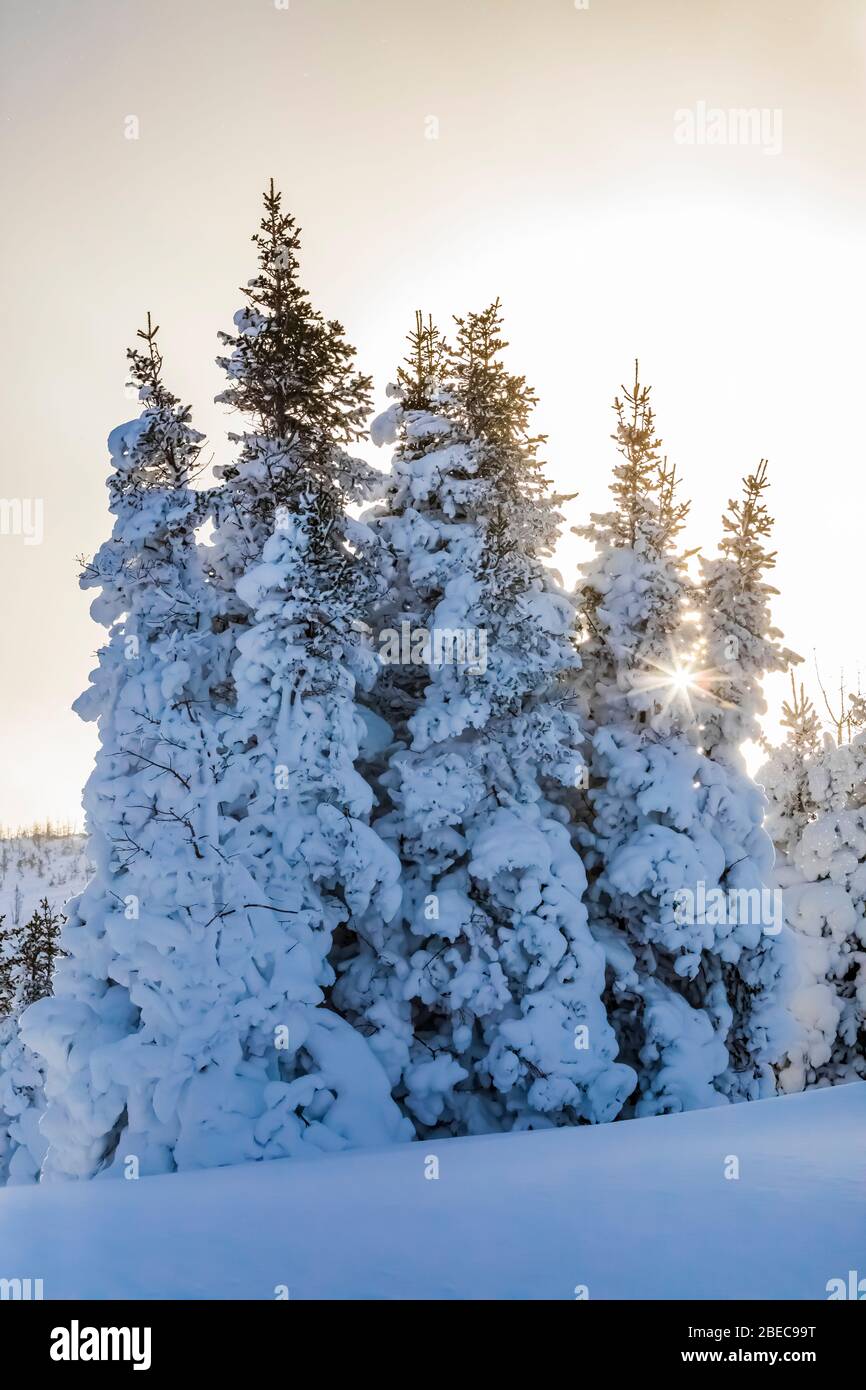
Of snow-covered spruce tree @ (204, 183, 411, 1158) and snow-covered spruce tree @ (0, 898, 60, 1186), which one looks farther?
snow-covered spruce tree @ (0, 898, 60, 1186)

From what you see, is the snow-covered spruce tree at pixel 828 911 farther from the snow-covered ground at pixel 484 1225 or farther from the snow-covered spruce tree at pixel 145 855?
the snow-covered spruce tree at pixel 145 855

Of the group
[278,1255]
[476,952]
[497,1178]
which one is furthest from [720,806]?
[278,1255]

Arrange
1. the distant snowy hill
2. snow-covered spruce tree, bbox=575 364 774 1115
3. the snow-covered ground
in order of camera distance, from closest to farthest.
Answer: the snow-covered ground
snow-covered spruce tree, bbox=575 364 774 1115
the distant snowy hill

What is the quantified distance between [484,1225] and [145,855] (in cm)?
863

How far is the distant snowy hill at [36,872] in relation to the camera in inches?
3969

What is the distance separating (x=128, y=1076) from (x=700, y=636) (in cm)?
1311

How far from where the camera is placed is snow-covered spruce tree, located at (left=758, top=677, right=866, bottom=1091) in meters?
24.4

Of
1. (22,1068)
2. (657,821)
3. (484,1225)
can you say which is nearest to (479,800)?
(657,821)

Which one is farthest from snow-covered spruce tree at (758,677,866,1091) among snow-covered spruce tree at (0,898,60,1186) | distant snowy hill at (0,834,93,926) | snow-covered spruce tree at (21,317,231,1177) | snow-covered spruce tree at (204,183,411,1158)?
distant snowy hill at (0,834,93,926)

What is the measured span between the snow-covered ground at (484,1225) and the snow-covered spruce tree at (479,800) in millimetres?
4319

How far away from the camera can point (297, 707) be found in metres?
15.9

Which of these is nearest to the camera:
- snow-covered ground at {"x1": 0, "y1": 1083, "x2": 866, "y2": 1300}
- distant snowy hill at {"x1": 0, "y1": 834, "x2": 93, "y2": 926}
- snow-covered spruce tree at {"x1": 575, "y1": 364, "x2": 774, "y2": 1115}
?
snow-covered ground at {"x1": 0, "y1": 1083, "x2": 866, "y2": 1300}

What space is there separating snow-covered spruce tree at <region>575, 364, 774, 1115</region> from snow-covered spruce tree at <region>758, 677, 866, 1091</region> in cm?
557
